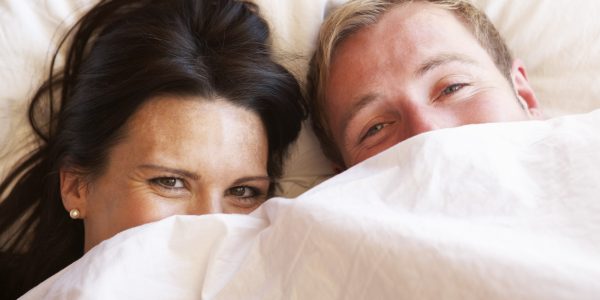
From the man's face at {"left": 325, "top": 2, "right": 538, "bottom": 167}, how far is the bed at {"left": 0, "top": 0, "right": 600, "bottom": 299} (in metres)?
0.18

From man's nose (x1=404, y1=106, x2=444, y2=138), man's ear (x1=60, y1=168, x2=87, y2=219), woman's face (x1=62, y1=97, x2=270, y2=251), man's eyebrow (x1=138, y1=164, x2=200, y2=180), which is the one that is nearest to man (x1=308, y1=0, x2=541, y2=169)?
man's nose (x1=404, y1=106, x2=444, y2=138)

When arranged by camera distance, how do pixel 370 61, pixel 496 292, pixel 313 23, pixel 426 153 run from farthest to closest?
pixel 313 23 → pixel 370 61 → pixel 426 153 → pixel 496 292

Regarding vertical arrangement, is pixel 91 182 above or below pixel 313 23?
below

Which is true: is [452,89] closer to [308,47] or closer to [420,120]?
[420,120]

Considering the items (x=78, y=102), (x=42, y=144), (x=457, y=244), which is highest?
(x=457, y=244)

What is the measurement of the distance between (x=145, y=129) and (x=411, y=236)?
0.51m

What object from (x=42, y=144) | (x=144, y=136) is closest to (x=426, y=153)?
(x=144, y=136)

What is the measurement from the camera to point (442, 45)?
3.28 feet

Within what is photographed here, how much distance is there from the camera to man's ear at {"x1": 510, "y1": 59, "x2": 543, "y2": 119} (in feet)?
3.59

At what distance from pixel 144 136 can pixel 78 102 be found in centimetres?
18

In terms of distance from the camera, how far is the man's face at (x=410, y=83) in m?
0.95

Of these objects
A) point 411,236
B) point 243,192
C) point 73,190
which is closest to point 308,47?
point 243,192

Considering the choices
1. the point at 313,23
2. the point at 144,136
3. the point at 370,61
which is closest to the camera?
the point at 144,136

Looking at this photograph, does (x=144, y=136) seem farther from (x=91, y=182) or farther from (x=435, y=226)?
(x=435, y=226)
